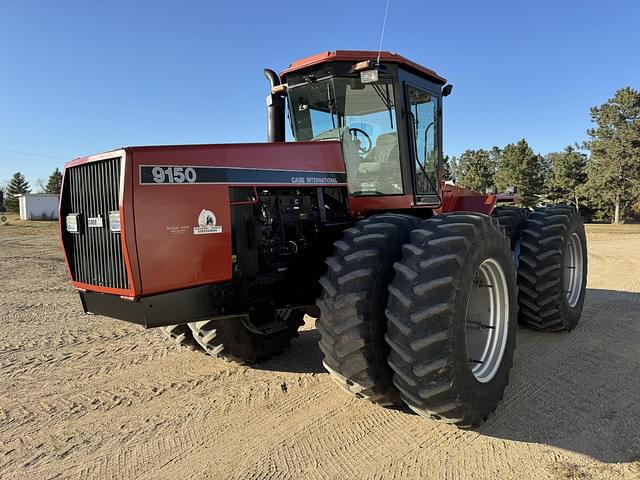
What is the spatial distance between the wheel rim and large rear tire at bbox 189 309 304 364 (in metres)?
3.74

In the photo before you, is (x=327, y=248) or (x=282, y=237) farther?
(x=327, y=248)

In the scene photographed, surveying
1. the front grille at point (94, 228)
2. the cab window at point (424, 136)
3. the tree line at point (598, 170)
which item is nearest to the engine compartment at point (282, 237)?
the front grille at point (94, 228)

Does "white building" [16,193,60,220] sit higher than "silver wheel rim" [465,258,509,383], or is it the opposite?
"white building" [16,193,60,220]

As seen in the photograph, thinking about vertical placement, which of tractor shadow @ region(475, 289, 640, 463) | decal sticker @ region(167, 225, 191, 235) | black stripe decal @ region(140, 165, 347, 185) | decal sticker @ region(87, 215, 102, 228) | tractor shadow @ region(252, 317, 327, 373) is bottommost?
tractor shadow @ region(475, 289, 640, 463)

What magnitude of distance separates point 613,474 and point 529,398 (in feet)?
3.54

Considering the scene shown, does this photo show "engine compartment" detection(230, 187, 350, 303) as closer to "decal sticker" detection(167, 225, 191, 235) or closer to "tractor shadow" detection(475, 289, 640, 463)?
"decal sticker" detection(167, 225, 191, 235)

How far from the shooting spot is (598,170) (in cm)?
3994

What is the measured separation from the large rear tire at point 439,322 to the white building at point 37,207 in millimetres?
53624

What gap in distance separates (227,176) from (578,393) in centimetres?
337

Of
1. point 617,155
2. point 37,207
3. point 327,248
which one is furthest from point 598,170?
point 37,207

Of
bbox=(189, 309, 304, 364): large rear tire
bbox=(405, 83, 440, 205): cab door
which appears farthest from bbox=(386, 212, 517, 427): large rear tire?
bbox=(189, 309, 304, 364): large rear tire

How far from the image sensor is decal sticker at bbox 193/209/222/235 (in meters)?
3.21

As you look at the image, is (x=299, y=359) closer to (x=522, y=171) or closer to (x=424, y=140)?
(x=424, y=140)

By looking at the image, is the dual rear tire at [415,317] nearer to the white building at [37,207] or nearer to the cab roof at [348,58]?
the cab roof at [348,58]
